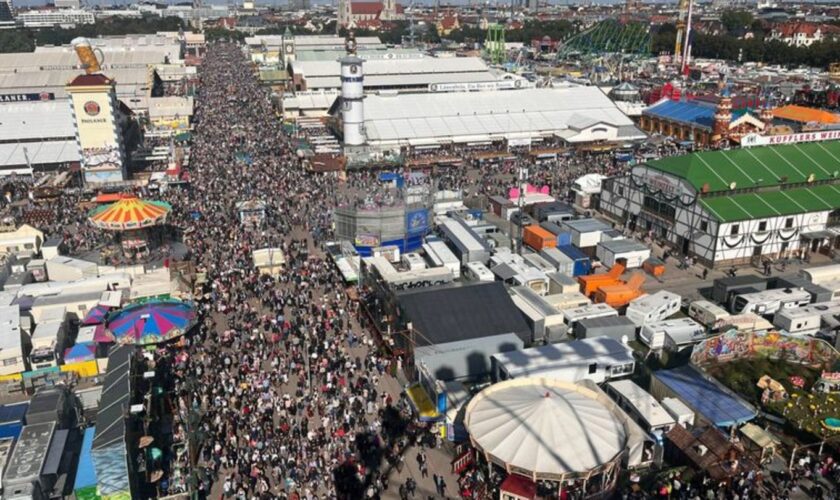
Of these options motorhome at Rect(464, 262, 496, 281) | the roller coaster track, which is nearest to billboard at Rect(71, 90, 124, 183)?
motorhome at Rect(464, 262, 496, 281)

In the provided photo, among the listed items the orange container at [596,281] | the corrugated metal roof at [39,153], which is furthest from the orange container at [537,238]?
the corrugated metal roof at [39,153]

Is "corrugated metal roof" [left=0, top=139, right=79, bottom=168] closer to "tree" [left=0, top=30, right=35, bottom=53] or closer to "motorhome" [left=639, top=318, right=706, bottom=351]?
"motorhome" [left=639, top=318, right=706, bottom=351]

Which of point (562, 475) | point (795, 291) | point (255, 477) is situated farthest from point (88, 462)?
point (795, 291)

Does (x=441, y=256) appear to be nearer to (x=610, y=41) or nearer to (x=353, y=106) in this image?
(x=353, y=106)

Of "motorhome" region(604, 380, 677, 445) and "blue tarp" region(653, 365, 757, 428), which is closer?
"motorhome" region(604, 380, 677, 445)

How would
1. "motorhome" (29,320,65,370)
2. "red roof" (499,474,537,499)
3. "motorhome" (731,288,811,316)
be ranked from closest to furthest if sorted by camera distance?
"red roof" (499,474,537,499) → "motorhome" (29,320,65,370) → "motorhome" (731,288,811,316)

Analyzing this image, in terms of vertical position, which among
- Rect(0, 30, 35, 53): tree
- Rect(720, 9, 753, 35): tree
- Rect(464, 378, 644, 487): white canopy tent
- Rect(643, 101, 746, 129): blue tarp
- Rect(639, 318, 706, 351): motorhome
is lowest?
Rect(639, 318, 706, 351): motorhome

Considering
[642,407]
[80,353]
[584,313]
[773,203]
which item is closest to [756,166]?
[773,203]
